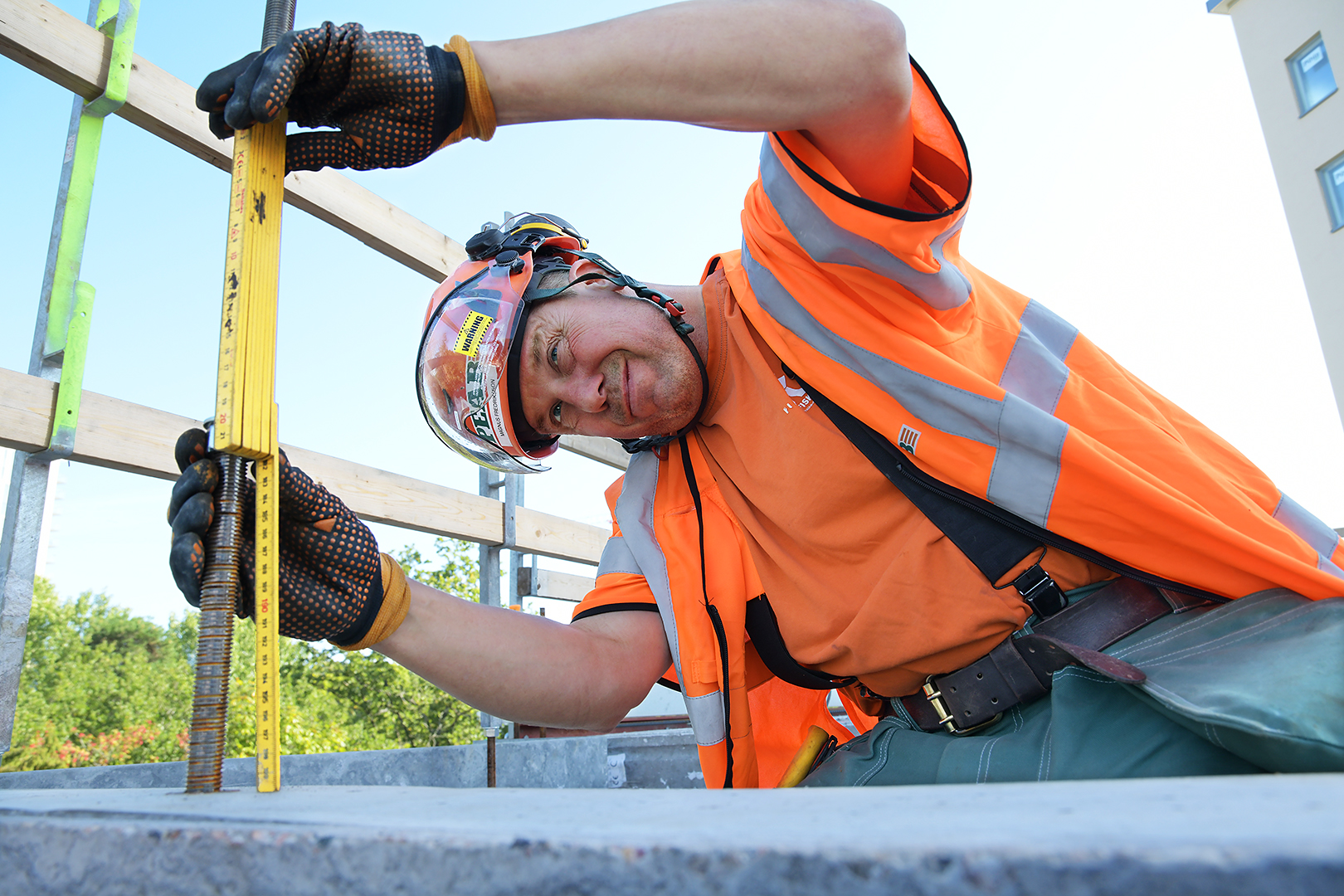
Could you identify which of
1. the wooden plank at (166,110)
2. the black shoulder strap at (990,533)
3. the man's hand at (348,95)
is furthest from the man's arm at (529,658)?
the wooden plank at (166,110)

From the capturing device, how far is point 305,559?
148 centimetres

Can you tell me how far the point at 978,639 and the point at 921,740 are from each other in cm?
30

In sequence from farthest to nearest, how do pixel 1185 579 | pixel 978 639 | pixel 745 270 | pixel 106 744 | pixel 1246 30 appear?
pixel 106 744 → pixel 1246 30 → pixel 745 270 → pixel 978 639 → pixel 1185 579

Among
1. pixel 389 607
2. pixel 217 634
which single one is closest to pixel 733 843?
pixel 217 634

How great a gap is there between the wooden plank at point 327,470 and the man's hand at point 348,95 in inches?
69.4

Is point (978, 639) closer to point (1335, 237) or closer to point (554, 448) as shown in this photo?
point (554, 448)

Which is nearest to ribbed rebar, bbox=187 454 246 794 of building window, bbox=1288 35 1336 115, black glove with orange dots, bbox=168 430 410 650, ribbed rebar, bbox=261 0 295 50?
black glove with orange dots, bbox=168 430 410 650

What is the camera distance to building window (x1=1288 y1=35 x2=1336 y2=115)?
1224 centimetres

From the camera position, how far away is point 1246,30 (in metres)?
13.5

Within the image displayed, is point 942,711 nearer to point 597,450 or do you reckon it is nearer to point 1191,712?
point 1191,712

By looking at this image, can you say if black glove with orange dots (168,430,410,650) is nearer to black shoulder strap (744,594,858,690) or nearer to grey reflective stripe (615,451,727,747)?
grey reflective stripe (615,451,727,747)

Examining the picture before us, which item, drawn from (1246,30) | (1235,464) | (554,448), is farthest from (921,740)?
(1246,30)

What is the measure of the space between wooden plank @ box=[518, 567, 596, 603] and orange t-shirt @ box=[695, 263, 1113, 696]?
2840 millimetres

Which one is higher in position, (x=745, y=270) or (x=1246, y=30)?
(x=1246, y=30)
